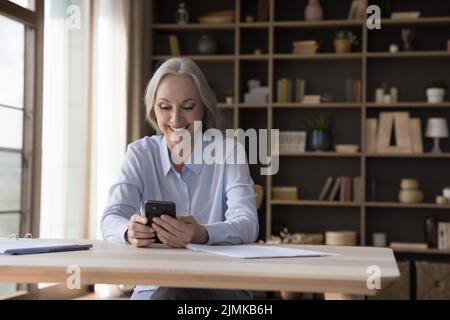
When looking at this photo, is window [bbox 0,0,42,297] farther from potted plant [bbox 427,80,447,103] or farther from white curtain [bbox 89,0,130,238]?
potted plant [bbox 427,80,447,103]

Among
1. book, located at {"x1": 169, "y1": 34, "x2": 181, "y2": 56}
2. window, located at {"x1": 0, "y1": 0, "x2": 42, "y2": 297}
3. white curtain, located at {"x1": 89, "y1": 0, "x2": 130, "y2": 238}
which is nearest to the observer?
window, located at {"x1": 0, "y1": 0, "x2": 42, "y2": 297}

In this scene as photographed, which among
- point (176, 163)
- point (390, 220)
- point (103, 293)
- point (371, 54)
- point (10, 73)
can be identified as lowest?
point (103, 293)

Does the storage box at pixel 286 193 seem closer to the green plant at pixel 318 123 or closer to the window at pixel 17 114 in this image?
A: the green plant at pixel 318 123

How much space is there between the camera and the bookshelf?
573cm

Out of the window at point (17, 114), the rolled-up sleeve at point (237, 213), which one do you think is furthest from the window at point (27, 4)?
the rolled-up sleeve at point (237, 213)

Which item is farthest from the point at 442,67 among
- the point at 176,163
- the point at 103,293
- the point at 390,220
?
the point at 176,163

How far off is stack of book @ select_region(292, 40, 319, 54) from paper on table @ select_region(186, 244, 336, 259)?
4051 millimetres

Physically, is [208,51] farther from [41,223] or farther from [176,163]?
[176,163]

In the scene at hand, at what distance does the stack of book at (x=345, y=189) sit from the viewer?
18.7ft

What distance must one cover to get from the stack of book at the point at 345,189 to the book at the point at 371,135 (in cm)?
26

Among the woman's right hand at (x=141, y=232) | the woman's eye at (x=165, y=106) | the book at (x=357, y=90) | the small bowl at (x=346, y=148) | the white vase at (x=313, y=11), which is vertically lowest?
the woman's right hand at (x=141, y=232)

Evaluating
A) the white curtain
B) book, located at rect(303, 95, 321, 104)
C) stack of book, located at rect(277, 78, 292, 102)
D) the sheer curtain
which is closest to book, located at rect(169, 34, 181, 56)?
the sheer curtain

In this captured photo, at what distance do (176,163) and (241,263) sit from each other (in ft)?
2.80

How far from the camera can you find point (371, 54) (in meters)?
A: 5.60
